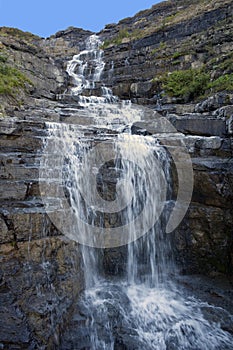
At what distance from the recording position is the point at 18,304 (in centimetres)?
429

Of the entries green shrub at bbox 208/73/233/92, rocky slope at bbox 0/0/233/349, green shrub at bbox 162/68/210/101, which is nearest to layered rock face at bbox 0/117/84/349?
rocky slope at bbox 0/0/233/349

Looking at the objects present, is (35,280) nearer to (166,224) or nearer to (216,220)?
(166,224)

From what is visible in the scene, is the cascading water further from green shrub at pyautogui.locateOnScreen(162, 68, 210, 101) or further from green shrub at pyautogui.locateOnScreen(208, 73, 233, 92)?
green shrub at pyautogui.locateOnScreen(162, 68, 210, 101)

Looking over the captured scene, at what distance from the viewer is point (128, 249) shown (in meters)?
6.85

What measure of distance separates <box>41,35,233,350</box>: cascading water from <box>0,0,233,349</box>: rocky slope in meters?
0.43

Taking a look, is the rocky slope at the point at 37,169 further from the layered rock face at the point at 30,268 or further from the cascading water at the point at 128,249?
the cascading water at the point at 128,249

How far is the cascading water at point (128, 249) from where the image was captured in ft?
16.2

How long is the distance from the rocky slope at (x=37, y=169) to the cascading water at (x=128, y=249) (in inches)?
16.8

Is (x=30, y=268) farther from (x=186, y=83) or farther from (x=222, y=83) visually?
(x=186, y=83)

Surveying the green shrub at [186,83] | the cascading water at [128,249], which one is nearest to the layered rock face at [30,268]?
the cascading water at [128,249]

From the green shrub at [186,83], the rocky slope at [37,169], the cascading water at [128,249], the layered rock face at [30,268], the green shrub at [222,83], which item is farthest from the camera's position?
the green shrub at [186,83]

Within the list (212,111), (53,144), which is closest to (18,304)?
(53,144)

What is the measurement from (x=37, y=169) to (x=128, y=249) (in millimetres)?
3025

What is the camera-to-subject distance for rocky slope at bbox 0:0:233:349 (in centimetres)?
454
